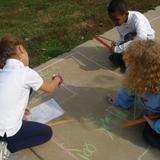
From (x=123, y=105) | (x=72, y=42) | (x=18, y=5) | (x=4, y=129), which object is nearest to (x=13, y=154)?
(x=4, y=129)

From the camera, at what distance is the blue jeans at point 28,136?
3.16 metres

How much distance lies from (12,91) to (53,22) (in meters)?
2.64

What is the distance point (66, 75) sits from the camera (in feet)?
13.8

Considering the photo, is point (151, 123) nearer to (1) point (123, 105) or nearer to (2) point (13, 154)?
(1) point (123, 105)

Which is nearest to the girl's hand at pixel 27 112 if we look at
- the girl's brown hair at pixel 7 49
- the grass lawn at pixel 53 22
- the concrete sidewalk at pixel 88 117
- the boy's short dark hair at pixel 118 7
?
the concrete sidewalk at pixel 88 117

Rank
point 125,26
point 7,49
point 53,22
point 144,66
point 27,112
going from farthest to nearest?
point 53,22, point 125,26, point 27,112, point 7,49, point 144,66

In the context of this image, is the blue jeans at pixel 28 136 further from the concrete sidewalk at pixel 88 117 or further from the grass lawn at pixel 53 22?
the grass lawn at pixel 53 22

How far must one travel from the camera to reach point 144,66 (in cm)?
288

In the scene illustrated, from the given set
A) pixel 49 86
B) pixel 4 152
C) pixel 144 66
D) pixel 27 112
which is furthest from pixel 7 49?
pixel 144 66

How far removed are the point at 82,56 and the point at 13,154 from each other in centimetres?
175

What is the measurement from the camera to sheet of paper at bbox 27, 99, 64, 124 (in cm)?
358

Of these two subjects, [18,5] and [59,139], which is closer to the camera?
[59,139]

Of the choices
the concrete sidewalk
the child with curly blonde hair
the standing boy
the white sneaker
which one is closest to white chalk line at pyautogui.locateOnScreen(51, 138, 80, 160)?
the concrete sidewalk

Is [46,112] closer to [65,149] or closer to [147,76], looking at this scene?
[65,149]
